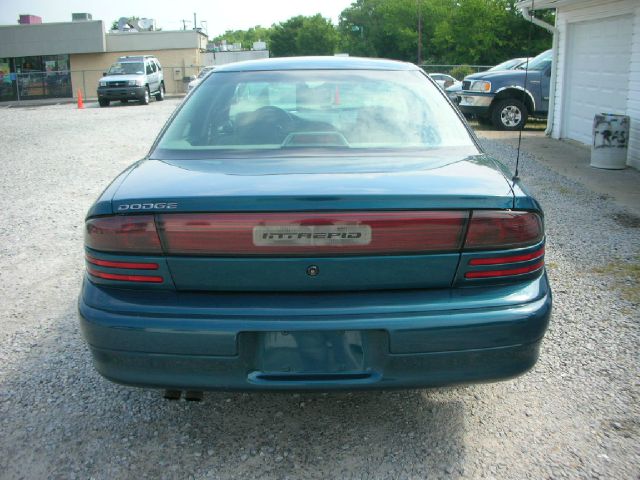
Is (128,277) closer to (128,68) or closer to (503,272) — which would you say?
(503,272)

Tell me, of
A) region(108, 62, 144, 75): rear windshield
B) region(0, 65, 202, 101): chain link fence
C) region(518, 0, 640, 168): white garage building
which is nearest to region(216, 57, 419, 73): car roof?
region(518, 0, 640, 168): white garage building

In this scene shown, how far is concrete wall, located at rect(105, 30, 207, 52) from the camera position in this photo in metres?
42.5

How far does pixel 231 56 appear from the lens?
50.2 meters

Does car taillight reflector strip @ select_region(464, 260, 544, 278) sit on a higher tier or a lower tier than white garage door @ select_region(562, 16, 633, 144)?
lower

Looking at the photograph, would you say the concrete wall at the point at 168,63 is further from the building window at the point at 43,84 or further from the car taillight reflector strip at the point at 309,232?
the car taillight reflector strip at the point at 309,232

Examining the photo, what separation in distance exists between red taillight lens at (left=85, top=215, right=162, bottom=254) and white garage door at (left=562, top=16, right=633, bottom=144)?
10.3 meters

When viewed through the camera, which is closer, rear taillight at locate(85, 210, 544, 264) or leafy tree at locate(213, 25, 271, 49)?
rear taillight at locate(85, 210, 544, 264)

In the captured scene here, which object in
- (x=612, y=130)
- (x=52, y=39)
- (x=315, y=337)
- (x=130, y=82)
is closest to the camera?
(x=315, y=337)

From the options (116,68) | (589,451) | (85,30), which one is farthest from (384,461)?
(85,30)

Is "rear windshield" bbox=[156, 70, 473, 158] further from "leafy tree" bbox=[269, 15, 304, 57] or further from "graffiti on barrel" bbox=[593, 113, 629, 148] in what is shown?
"leafy tree" bbox=[269, 15, 304, 57]

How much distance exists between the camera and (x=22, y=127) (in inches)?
743

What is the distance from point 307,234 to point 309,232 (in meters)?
0.01

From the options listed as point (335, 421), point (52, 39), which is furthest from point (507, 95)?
point (52, 39)

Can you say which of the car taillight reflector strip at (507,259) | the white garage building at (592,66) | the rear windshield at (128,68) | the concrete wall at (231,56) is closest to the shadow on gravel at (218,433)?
the car taillight reflector strip at (507,259)
